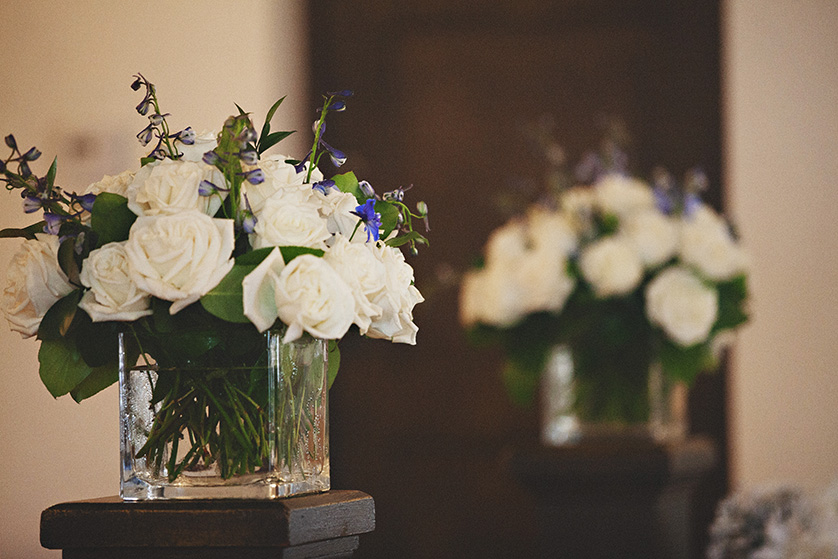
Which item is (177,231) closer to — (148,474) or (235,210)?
(235,210)

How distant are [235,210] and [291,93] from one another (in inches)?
83.8

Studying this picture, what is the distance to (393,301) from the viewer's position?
97 cm

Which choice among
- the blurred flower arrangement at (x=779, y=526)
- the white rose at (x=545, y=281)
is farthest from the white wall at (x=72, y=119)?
the blurred flower arrangement at (x=779, y=526)

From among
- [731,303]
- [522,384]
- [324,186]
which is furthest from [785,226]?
[324,186]

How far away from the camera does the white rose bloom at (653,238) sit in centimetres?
230

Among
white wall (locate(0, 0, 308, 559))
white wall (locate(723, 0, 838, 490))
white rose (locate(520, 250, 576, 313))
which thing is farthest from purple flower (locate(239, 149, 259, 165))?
white wall (locate(723, 0, 838, 490))

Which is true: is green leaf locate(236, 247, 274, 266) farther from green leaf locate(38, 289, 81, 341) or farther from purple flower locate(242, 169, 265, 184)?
green leaf locate(38, 289, 81, 341)

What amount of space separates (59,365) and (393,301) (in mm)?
335

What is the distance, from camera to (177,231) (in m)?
0.87

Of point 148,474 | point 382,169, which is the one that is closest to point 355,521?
point 148,474

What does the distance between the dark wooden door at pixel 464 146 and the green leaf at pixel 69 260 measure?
2374mm

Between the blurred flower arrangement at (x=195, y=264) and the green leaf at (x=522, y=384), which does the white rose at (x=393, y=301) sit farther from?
the green leaf at (x=522, y=384)

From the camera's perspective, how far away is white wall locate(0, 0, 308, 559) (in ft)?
4.05

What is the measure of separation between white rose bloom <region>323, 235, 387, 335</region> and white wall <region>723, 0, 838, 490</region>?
263 centimetres
